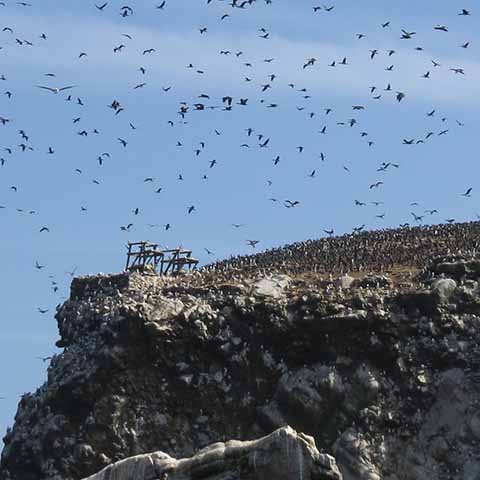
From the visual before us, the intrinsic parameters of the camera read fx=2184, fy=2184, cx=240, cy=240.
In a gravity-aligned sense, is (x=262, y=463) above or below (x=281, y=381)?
below

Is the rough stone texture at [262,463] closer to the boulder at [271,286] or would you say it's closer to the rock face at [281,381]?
the rock face at [281,381]

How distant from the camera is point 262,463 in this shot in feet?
174

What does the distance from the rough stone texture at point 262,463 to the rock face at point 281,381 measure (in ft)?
84.3

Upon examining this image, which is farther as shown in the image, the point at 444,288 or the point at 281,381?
the point at 444,288

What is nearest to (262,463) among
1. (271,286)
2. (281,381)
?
(281,381)

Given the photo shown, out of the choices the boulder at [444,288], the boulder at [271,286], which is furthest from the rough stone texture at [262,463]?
the boulder at [271,286]

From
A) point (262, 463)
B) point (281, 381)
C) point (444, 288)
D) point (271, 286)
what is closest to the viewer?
point (262, 463)

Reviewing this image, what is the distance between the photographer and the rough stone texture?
5275cm

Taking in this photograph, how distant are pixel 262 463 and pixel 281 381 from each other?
3011 cm

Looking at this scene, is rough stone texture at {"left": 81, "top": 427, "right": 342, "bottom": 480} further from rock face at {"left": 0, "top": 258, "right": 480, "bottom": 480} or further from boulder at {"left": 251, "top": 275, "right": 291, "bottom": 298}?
boulder at {"left": 251, "top": 275, "right": 291, "bottom": 298}

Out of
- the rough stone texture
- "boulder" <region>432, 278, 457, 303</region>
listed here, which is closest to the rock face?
"boulder" <region>432, 278, 457, 303</region>

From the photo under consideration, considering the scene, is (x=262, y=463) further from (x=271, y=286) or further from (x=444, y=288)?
(x=271, y=286)

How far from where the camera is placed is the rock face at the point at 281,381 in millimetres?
80688

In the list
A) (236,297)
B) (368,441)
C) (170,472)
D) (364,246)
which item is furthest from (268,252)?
(170,472)
